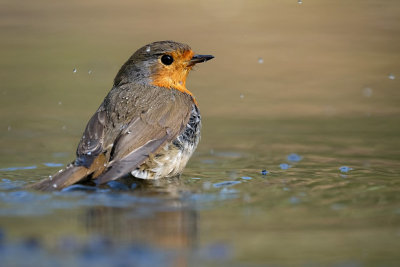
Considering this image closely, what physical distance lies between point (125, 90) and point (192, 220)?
210cm

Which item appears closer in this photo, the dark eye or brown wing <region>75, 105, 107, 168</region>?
brown wing <region>75, 105, 107, 168</region>

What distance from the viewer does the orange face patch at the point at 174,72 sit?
6781 mm

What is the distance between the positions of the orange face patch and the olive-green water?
0.79m

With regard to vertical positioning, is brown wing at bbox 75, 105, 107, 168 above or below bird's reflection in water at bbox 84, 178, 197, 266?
above

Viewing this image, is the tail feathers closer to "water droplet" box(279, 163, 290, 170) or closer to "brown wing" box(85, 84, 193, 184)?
"brown wing" box(85, 84, 193, 184)

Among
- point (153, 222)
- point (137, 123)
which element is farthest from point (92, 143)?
point (153, 222)

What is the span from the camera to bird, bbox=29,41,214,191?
5.72 metres

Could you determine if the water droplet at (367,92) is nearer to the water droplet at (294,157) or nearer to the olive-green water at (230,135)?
the olive-green water at (230,135)

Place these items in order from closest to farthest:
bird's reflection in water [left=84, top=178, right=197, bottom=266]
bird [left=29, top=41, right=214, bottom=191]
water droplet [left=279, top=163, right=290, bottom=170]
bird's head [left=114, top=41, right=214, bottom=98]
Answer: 1. bird's reflection in water [left=84, top=178, right=197, bottom=266]
2. bird [left=29, top=41, right=214, bottom=191]
3. water droplet [left=279, top=163, right=290, bottom=170]
4. bird's head [left=114, top=41, right=214, bottom=98]

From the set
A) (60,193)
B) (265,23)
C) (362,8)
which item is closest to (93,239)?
(60,193)

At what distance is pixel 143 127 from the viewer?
611 cm

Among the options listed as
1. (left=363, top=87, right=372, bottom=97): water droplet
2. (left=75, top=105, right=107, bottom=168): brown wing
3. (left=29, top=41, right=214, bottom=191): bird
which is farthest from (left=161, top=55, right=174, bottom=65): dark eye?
(left=363, top=87, right=372, bottom=97): water droplet

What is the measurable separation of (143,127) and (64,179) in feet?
2.76

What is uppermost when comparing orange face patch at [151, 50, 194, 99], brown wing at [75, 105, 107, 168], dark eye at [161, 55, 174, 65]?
dark eye at [161, 55, 174, 65]
